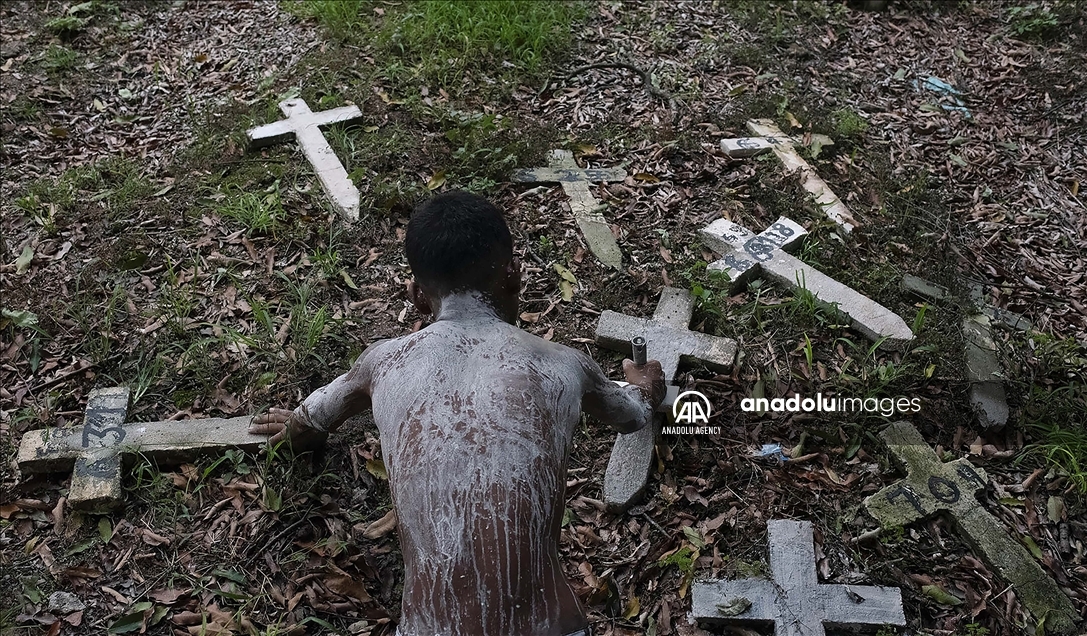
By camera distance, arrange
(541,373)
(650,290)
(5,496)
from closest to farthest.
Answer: (541,373) < (5,496) < (650,290)

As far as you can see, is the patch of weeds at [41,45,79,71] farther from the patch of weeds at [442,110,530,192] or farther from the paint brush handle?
the paint brush handle

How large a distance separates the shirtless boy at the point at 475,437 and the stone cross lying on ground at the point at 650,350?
0.67 meters

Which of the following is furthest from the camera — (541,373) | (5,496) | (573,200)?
(573,200)

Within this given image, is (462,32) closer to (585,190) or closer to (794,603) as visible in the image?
(585,190)

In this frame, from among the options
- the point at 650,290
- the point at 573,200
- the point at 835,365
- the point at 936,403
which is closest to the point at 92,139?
the point at 573,200

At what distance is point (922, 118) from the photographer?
518 centimetres

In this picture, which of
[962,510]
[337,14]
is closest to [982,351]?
[962,510]

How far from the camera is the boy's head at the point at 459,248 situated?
2.47 m

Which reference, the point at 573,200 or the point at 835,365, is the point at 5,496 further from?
the point at 835,365

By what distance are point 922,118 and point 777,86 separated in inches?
35.8

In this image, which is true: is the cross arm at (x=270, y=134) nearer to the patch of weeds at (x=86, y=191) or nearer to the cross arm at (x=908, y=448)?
the patch of weeds at (x=86, y=191)

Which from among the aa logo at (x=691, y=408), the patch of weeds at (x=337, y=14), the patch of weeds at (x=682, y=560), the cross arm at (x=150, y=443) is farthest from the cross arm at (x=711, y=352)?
the patch of weeds at (x=337, y=14)

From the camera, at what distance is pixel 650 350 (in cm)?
357

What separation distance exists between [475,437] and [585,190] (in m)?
2.61
